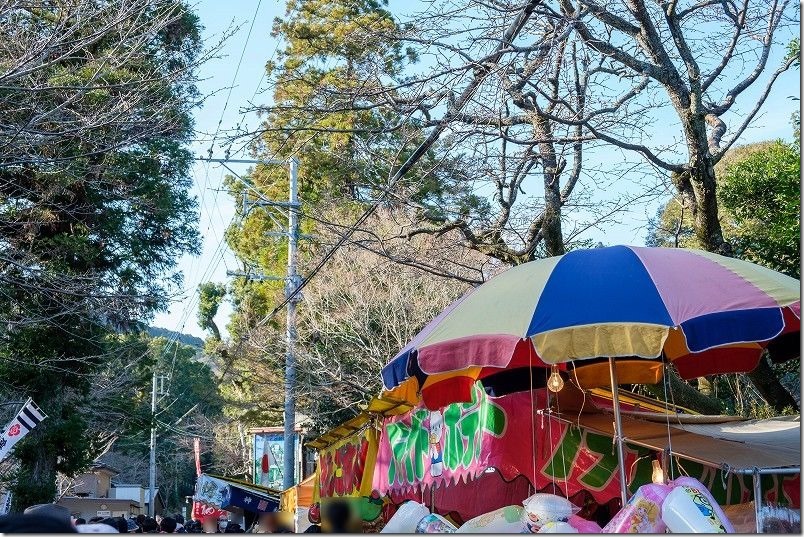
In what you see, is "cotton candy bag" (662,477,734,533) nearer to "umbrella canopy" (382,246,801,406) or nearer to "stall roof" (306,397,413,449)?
"umbrella canopy" (382,246,801,406)

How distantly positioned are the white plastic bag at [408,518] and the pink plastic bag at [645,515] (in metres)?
2.33

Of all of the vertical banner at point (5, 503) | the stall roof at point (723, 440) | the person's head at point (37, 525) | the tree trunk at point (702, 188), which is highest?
the tree trunk at point (702, 188)

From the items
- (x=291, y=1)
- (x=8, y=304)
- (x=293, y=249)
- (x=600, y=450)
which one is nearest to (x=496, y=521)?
(x=600, y=450)

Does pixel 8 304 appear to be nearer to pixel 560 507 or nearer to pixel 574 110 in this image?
pixel 574 110

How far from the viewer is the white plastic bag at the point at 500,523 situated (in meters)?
6.80

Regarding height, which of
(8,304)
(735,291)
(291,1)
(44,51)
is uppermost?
(291,1)

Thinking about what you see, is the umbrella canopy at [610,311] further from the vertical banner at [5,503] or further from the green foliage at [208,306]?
the green foliage at [208,306]

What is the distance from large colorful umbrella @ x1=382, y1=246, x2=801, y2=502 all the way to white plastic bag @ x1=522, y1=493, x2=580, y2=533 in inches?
42.4

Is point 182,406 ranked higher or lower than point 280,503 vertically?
higher

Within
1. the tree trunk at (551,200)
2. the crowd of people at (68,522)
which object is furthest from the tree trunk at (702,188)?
the crowd of people at (68,522)

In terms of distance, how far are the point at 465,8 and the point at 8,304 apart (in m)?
11.2

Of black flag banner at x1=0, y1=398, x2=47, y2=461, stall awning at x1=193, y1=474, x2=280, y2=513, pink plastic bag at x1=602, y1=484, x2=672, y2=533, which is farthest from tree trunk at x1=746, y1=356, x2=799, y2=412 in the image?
stall awning at x1=193, y1=474, x2=280, y2=513

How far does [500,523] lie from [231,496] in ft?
41.5

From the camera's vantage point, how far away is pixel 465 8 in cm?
963
